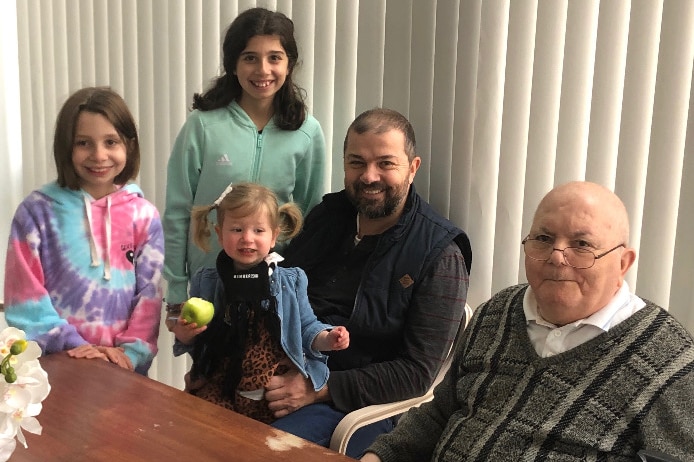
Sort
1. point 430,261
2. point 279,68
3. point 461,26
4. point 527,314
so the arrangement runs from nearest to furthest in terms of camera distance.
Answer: point 527,314 → point 430,261 → point 461,26 → point 279,68

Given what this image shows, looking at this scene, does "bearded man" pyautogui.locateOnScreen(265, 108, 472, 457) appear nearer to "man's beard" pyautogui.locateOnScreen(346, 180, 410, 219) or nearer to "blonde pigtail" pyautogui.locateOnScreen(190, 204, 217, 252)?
"man's beard" pyautogui.locateOnScreen(346, 180, 410, 219)

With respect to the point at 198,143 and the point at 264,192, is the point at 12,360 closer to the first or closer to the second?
the point at 264,192

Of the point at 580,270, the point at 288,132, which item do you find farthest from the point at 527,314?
the point at 288,132

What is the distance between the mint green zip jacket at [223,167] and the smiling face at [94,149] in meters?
0.47

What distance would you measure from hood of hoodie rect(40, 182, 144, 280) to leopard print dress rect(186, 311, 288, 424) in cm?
48

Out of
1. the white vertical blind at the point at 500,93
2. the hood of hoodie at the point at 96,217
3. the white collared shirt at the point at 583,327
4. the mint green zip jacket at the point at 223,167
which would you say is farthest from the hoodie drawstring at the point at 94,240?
the white collared shirt at the point at 583,327

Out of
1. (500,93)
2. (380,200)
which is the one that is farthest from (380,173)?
(500,93)

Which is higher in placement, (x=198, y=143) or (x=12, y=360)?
(x=198, y=143)

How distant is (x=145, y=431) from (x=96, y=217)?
94cm

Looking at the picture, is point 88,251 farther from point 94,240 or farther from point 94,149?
point 94,149

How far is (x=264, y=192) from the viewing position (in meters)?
2.03

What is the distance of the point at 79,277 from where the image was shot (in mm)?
2160

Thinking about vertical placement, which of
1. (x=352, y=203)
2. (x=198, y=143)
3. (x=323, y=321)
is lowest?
(x=323, y=321)

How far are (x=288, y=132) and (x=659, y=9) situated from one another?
1.30 metres
